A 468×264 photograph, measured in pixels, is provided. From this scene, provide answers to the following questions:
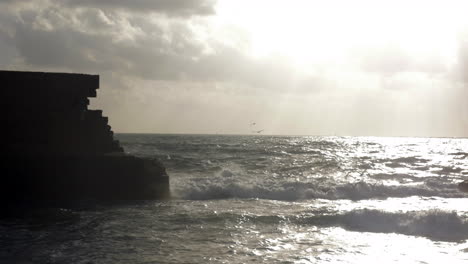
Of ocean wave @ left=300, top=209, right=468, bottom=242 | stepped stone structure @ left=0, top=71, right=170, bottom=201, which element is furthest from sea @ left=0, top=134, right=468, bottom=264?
stepped stone structure @ left=0, top=71, right=170, bottom=201

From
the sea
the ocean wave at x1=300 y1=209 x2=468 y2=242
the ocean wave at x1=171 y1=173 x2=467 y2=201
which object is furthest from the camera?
the ocean wave at x1=171 y1=173 x2=467 y2=201

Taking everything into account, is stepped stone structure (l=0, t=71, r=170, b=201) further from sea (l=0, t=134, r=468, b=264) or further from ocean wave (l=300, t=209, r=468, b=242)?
ocean wave (l=300, t=209, r=468, b=242)

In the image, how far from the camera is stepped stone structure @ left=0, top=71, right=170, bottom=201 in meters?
16.1

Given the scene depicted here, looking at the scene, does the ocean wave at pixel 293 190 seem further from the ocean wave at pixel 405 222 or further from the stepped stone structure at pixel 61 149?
the ocean wave at pixel 405 222

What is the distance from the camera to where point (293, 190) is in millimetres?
22859

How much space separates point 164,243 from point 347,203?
34.9 feet

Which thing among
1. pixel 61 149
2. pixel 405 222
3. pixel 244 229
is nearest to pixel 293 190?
pixel 405 222

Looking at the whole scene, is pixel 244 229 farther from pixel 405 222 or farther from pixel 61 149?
pixel 61 149

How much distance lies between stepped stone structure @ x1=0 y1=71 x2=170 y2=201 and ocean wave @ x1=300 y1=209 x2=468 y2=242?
20.6ft

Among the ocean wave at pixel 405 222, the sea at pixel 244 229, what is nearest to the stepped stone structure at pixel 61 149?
the sea at pixel 244 229

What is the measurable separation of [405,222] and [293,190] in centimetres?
832

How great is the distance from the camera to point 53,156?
16.2m

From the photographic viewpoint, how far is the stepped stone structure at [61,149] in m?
16.1

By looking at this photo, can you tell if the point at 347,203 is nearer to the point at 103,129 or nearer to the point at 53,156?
the point at 103,129
